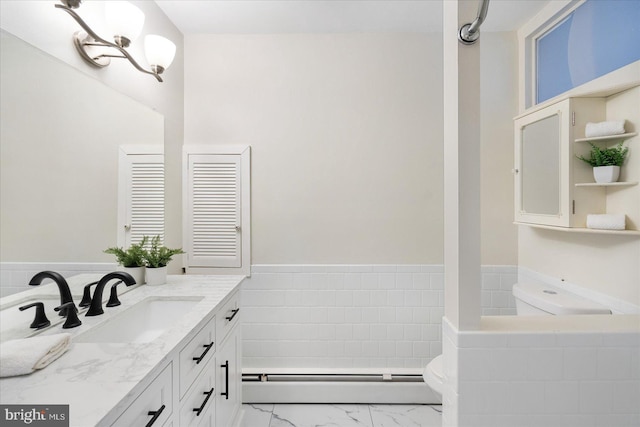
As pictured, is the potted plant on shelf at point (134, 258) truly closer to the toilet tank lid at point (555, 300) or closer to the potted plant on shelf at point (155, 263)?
the potted plant on shelf at point (155, 263)

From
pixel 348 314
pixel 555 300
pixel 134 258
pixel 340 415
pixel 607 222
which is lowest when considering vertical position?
pixel 340 415

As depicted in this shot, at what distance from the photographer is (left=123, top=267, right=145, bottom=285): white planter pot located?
1577mm

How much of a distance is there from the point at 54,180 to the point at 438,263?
222 cm

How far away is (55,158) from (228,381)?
1256mm

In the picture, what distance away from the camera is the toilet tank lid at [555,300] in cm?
152

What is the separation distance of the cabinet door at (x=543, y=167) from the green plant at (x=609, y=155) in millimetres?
115

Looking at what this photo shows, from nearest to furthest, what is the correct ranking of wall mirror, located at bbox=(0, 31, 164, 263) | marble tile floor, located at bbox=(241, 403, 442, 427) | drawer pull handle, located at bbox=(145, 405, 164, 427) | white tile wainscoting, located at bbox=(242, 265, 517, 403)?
drawer pull handle, located at bbox=(145, 405, 164, 427) < wall mirror, located at bbox=(0, 31, 164, 263) < marble tile floor, located at bbox=(241, 403, 442, 427) < white tile wainscoting, located at bbox=(242, 265, 517, 403)

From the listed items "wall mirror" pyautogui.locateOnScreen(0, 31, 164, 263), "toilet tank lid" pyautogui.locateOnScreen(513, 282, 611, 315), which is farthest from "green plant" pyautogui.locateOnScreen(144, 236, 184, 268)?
"toilet tank lid" pyautogui.locateOnScreen(513, 282, 611, 315)

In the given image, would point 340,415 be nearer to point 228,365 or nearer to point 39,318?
point 228,365

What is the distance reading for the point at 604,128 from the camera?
4.73 ft

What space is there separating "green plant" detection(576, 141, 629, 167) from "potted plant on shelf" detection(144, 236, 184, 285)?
2.31m

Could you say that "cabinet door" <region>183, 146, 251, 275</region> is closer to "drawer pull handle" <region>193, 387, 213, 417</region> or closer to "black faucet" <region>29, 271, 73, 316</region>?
"drawer pull handle" <region>193, 387, 213, 417</region>

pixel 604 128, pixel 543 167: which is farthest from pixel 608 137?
pixel 543 167

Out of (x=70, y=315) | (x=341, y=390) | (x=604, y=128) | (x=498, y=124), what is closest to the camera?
(x=70, y=315)
